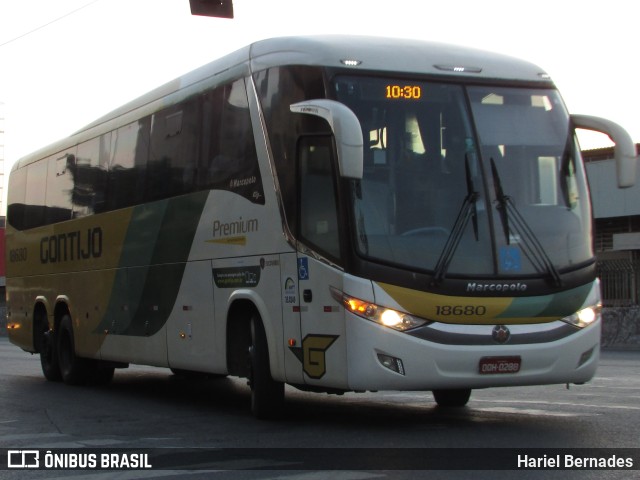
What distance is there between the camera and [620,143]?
36.8 ft

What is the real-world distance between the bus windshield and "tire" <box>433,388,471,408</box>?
2533mm

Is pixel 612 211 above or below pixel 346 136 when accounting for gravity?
below

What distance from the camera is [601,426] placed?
1039 cm

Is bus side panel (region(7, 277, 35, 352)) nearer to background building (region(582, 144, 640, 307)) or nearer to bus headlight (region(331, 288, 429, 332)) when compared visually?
bus headlight (region(331, 288, 429, 332))

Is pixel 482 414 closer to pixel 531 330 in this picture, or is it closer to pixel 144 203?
pixel 531 330

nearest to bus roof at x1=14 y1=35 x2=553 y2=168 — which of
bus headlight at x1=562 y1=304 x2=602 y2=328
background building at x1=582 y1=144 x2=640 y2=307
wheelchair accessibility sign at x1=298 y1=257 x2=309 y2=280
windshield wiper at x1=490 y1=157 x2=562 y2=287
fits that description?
windshield wiper at x1=490 y1=157 x2=562 y2=287

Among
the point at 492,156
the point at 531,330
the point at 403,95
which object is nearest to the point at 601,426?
the point at 531,330

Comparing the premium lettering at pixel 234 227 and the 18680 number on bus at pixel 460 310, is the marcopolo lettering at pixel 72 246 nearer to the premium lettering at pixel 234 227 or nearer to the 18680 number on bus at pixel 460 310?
the premium lettering at pixel 234 227

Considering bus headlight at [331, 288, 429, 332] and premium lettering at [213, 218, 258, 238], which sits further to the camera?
premium lettering at [213, 218, 258, 238]

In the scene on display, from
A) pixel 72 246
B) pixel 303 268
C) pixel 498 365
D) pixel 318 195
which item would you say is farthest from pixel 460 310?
pixel 72 246

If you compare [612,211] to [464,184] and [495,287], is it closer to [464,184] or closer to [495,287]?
[464,184]

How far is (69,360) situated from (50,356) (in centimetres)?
80

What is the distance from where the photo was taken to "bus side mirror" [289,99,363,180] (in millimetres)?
9656

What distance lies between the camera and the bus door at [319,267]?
10.3 meters
